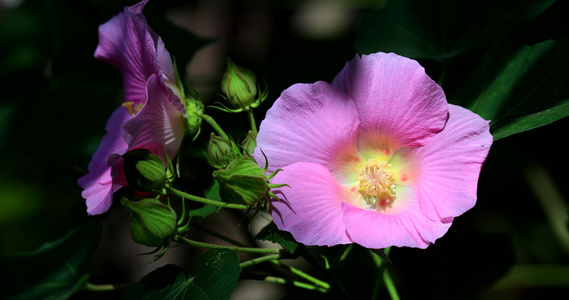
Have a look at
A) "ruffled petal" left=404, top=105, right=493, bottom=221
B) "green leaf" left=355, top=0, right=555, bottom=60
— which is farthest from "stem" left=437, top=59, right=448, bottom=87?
"ruffled petal" left=404, top=105, right=493, bottom=221

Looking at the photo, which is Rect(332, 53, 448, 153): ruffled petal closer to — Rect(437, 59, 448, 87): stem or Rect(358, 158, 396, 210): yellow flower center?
Rect(358, 158, 396, 210): yellow flower center

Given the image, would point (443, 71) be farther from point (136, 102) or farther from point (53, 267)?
point (53, 267)

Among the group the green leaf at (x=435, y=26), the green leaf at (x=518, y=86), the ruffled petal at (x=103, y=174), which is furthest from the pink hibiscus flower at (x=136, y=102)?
the green leaf at (x=518, y=86)

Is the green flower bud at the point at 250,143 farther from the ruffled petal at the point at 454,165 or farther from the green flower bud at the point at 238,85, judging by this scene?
the ruffled petal at the point at 454,165

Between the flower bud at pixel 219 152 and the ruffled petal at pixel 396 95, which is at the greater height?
the ruffled petal at pixel 396 95

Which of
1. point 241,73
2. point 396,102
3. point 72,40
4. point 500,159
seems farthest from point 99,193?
point 500,159

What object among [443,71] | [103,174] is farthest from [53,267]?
[443,71]
